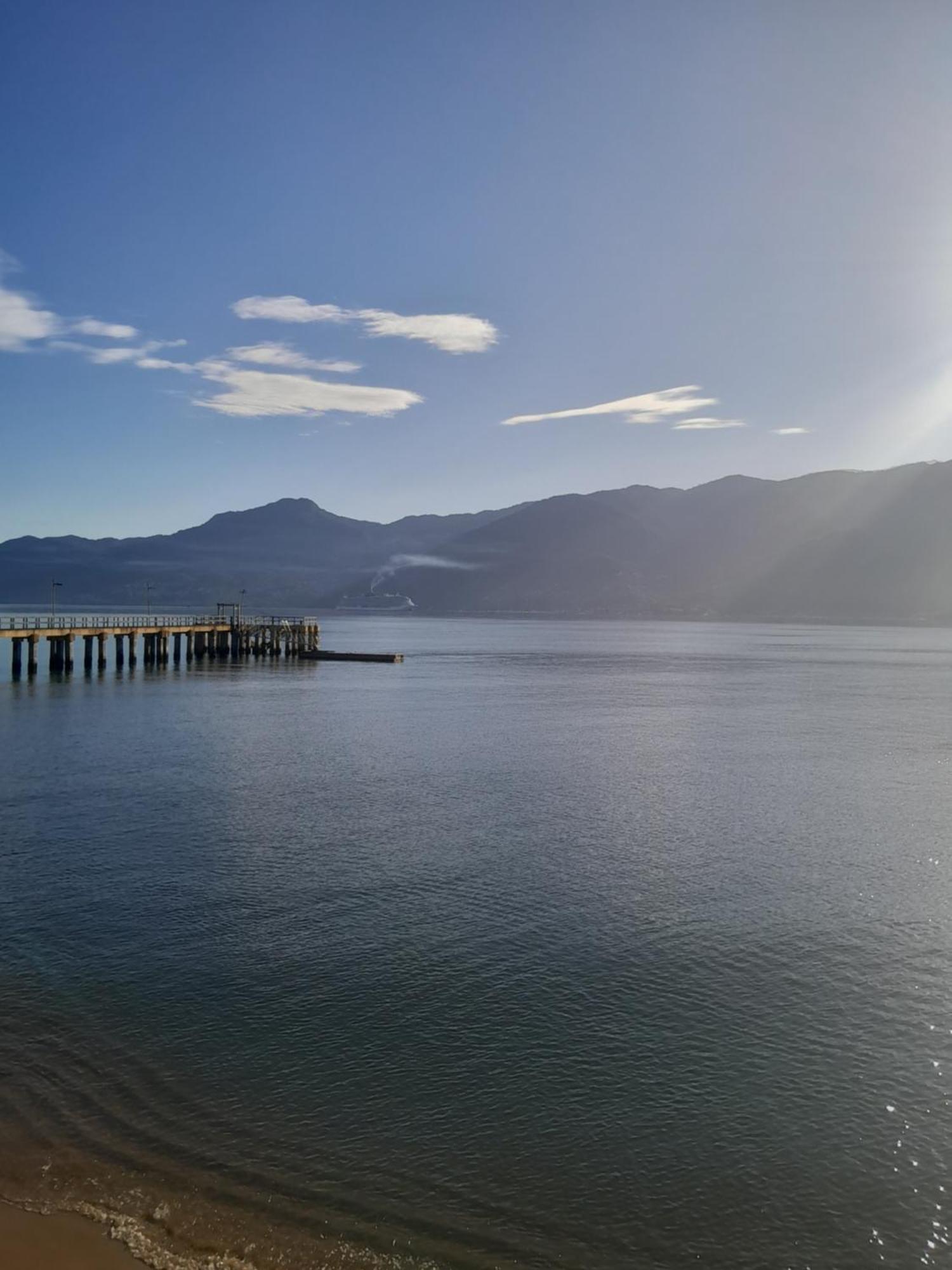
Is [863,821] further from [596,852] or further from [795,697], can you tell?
[795,697]

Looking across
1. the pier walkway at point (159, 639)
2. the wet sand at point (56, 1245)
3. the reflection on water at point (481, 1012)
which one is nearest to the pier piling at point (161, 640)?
the pier walkway at point (159, 639)

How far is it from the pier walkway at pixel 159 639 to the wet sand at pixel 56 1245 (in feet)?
207

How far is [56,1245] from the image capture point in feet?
33.7

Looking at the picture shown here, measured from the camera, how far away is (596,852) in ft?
87.1

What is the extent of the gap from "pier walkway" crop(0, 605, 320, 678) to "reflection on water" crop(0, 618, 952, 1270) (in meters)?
42.7

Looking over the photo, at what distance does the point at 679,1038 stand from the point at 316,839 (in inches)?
538

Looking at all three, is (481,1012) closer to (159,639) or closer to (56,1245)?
(56,1245)

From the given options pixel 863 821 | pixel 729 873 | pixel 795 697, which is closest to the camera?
pixel 729 873

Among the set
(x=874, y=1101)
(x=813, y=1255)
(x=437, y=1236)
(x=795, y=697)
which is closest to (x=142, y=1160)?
(x=437, y=1236)

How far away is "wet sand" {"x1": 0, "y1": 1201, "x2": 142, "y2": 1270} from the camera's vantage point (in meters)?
10.0

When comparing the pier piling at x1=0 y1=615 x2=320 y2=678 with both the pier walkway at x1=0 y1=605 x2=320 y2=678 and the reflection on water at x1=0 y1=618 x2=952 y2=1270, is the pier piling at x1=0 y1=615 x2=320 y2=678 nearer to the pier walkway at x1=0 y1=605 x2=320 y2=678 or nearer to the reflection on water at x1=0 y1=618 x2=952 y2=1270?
the pier walkway at x1=0 y1=605 x2=320 y2=678

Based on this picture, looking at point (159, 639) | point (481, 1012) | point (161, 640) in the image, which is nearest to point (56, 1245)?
point (481, 1012)

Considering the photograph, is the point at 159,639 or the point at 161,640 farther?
the point at 159,639

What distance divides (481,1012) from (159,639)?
79.3m
